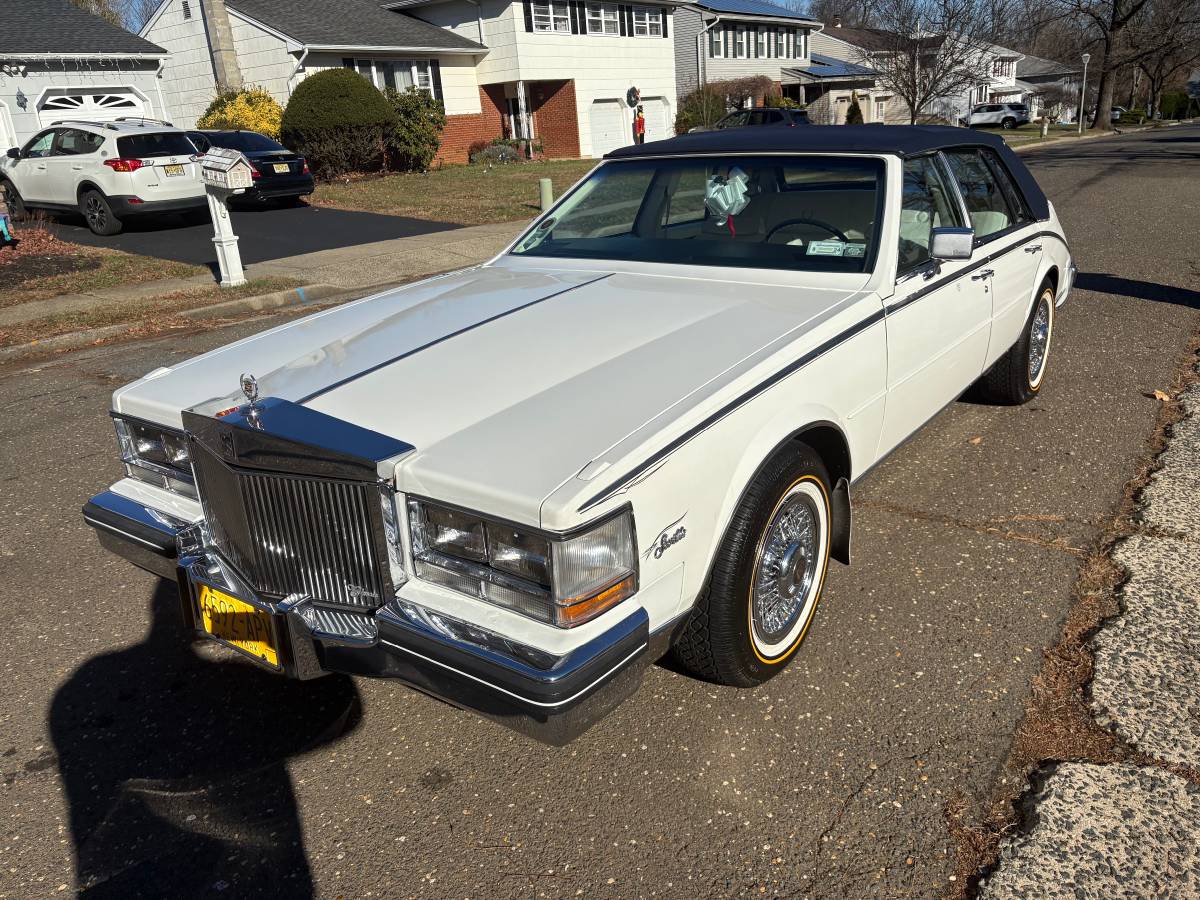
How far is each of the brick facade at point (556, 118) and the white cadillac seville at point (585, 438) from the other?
29071mm

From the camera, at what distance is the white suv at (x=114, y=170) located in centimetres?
1392

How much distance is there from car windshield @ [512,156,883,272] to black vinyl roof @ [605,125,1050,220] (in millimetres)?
41

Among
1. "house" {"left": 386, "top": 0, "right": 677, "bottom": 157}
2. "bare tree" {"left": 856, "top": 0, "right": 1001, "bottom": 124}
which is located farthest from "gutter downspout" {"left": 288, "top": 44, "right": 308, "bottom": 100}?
"bare tree" {"left": 856, "top": 0, "right": 1001, "bottom": 124}

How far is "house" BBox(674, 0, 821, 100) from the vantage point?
41.3m

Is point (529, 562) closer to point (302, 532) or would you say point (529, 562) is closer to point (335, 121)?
point (302, 532)

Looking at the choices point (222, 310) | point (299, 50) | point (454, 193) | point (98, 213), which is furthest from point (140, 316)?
point (299, 50)

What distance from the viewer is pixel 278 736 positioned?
2.96 metres

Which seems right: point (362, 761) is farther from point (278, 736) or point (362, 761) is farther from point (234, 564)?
point (234, 564)

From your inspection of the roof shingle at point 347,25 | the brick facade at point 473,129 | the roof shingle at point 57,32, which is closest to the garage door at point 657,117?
the brick facade at point 473,129

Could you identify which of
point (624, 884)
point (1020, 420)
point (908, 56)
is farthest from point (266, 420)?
point (908, 56)

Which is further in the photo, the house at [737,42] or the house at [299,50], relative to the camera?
the house at [737,42]

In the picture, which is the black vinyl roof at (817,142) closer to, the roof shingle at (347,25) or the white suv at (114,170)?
the white suv at (114,170)

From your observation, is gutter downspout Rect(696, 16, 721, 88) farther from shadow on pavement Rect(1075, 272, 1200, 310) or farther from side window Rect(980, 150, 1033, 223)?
side window Rect(980, 150, 1033, 223)

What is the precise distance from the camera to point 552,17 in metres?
31.0
